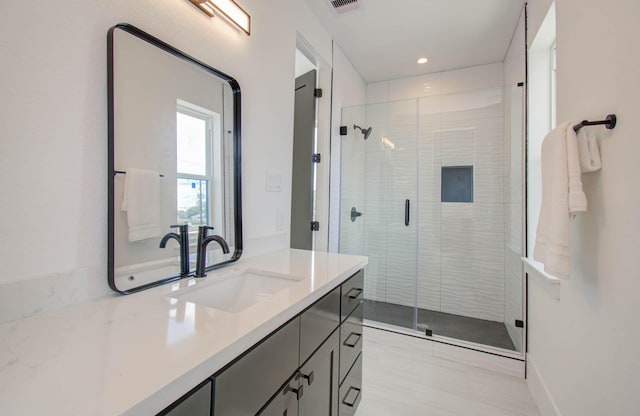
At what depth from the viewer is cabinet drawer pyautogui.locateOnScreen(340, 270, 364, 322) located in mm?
1306

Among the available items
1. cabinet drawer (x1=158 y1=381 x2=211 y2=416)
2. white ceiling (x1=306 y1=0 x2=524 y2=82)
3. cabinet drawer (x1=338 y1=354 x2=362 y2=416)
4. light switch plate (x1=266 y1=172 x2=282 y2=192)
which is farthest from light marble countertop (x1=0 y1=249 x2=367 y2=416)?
white ceiling (x1=306 y1=0 x2=524 y2=82)

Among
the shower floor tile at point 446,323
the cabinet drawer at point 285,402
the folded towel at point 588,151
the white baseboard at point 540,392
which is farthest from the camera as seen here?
the shower floor tile at point 446,323

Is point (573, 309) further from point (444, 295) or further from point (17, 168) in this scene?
point (17, 168)

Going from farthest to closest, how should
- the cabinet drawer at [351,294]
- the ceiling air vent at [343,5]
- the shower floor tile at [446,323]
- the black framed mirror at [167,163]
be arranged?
1. the shower floor tile at [446,323]
2. the ceiling air vent at [343,5]
3. the cabinet drawer at [351,294]
4. the black framed mirror at [167,163]

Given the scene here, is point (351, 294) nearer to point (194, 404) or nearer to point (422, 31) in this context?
point (194, 404)

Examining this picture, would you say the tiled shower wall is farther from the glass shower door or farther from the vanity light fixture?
the vanity light fixture

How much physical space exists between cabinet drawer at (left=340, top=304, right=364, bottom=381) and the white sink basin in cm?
36

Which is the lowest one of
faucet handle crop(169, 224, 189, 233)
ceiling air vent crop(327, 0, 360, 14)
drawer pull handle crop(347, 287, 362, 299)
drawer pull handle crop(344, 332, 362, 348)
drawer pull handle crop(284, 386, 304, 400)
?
drawer pull handle crop(344, 332, 362, 348)

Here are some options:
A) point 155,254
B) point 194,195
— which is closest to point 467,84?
point 194,195

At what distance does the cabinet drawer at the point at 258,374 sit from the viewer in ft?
2.06

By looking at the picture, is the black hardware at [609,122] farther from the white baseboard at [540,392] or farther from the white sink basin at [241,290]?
the white baseboard at [540,392]

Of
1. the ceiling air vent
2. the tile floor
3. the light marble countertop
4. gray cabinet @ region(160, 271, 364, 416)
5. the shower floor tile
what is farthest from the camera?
the shower floor tile

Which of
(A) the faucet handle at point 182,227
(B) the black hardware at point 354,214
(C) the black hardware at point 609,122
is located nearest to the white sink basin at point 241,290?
(A) the faucet handle at point 182,227

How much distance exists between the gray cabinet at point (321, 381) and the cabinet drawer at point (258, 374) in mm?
130
